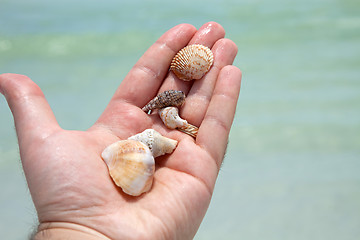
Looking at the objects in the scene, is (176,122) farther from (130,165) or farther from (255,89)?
(255,89)

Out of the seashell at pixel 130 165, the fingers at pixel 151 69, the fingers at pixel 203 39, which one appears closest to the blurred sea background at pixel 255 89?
the seashell at pixel 130 165

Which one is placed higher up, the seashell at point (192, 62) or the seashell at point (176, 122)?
the seashell at point (192, 62)

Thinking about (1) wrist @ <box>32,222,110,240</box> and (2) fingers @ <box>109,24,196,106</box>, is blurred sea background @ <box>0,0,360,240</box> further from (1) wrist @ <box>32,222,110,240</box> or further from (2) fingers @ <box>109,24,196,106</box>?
(2) fingers @ <box>109,24,196,106</box>

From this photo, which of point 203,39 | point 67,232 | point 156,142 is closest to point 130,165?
point 156,142

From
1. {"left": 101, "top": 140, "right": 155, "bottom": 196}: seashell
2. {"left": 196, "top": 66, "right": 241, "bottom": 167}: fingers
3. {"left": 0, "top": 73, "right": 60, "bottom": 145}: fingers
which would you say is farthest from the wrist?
{"left": 196, "top": 66, "right": 241, "bottom": 167}: fingers

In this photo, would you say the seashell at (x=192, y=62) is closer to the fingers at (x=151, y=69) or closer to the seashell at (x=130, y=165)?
the fingers at (x=151, y=69)

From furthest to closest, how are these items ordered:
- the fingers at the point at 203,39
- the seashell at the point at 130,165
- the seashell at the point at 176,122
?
the fingers at the point at 203,39, the seashell at the point at 176,122, the seashell at the point at 130,165
